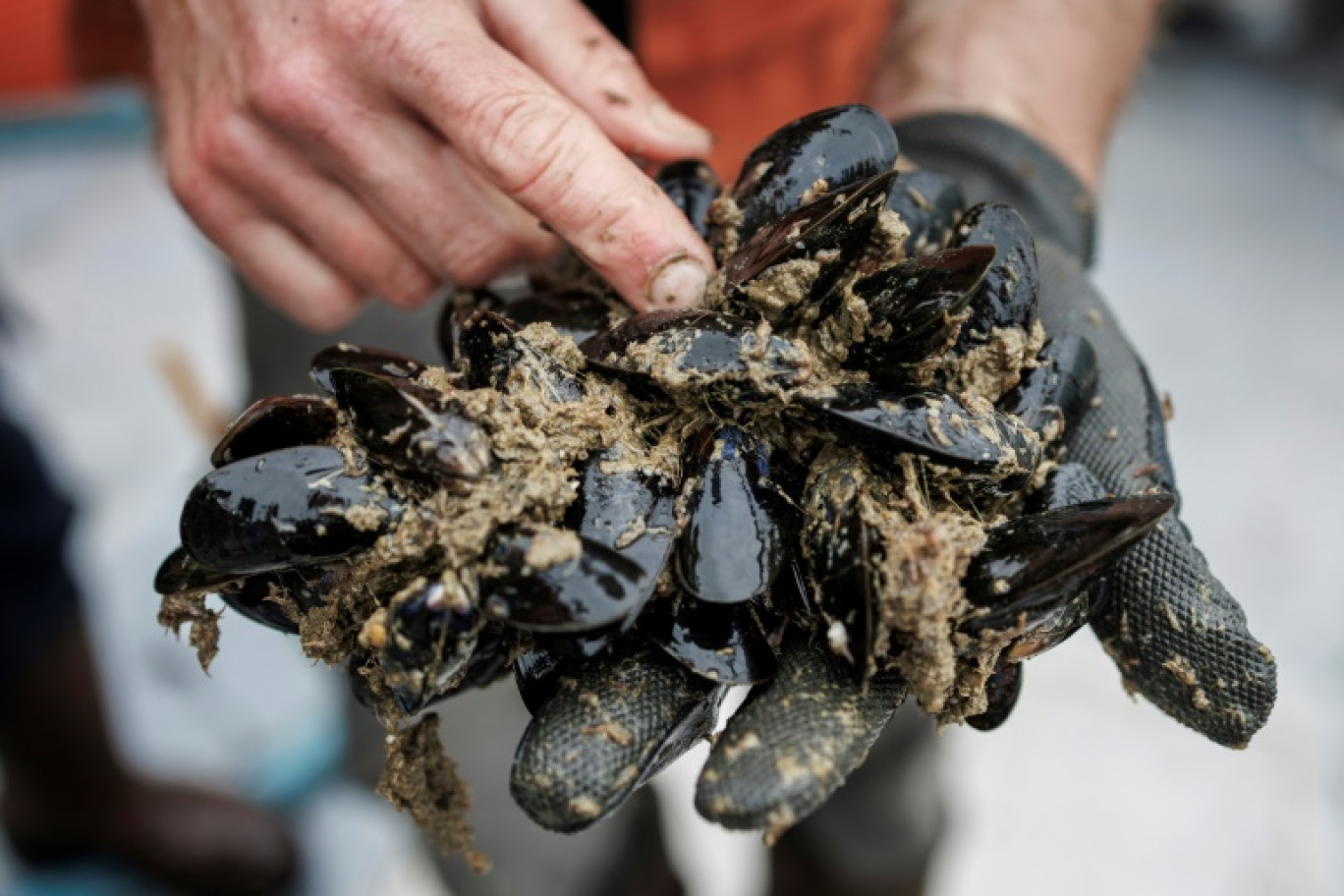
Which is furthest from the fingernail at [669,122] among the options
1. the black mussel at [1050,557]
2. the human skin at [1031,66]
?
the black mussel at [1050,557]

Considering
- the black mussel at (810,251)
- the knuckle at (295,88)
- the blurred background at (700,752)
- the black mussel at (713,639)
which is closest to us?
the black mussel at (713,639)

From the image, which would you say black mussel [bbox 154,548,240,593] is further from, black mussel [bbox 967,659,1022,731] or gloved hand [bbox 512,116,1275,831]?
black mussel [bbox 967,659,1022,731]

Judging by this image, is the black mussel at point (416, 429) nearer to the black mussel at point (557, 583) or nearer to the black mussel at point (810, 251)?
the black mussel at point (557, 583)

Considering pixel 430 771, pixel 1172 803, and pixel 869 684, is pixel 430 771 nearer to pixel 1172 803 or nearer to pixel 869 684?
pixel 869 684

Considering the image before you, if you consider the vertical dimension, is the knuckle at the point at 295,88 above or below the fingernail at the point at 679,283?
above

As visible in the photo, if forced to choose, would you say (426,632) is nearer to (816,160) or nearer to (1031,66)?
(816,160)

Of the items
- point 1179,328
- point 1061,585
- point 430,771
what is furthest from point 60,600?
point 1179,328
